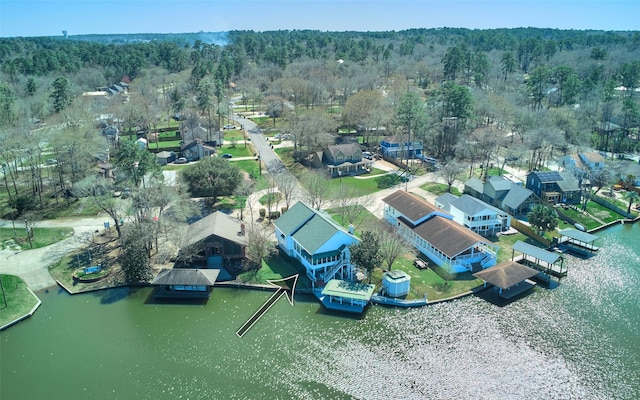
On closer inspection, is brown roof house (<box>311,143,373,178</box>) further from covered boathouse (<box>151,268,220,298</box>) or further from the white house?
covered boathouse (<box>151,268,220,298</box>)

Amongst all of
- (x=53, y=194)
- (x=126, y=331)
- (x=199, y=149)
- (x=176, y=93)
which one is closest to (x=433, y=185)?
(x=199, y=149)

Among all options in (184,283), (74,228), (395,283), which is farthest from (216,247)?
(74,228)

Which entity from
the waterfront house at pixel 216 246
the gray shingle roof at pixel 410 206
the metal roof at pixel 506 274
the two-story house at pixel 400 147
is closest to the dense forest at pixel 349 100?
the two-story house at pixel 400 147

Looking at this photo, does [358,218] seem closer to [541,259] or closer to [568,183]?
[541,259]

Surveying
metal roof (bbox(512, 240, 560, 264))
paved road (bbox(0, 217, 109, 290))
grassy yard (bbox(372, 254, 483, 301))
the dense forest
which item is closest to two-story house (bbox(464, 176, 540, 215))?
the dense forest

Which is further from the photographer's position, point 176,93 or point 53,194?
point 176,93

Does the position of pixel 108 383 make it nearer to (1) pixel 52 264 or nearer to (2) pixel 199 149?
(1) pixel 52 264

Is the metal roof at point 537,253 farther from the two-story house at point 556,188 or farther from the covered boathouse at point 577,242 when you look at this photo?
the two-story house at point 556,188

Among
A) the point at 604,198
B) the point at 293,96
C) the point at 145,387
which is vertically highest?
the point at 293,96

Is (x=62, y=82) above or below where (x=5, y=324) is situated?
above
